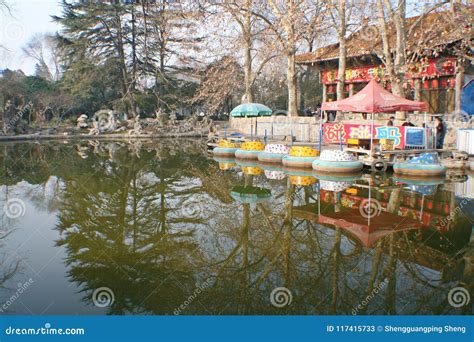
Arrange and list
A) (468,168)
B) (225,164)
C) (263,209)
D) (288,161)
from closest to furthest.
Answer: (263,209)
(468,168)
(288,161)
(225,164)

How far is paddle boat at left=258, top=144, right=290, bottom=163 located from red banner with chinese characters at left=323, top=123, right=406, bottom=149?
92.3 inches

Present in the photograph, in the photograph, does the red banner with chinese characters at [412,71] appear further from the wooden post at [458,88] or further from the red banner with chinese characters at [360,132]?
the red banner with chinese characters at [360,132]

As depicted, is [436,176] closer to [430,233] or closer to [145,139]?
[430,233]

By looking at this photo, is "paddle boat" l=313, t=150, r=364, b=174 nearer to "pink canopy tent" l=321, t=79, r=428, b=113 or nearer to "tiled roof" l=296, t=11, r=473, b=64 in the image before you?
"pink canopy tent" l=321, t=79, r=428, b=113

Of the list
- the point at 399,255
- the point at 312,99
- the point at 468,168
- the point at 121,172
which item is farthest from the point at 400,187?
the point at 312,99

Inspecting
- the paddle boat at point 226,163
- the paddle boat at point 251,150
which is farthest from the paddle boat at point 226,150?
the paddle boat at point 251,150

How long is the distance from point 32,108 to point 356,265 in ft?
122

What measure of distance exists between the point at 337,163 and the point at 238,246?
7.53 meters

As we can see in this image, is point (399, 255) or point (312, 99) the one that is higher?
point (312, 99)

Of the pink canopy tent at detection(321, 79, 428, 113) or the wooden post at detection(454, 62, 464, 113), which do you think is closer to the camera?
the pink canopy tent at detection(321, 79, 428, 113)

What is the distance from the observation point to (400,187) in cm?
1276

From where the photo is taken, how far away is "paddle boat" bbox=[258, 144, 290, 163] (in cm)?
1751

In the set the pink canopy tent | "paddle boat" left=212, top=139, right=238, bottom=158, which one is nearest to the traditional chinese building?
the pink canopy tent

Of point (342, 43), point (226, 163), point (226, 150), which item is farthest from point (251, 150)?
point (342, 43)
